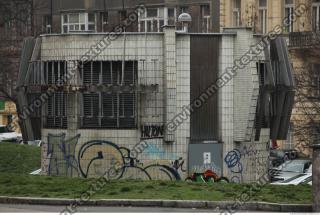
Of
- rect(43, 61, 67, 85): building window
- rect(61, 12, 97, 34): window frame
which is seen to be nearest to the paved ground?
rect(43, 61, 67, 85): building window

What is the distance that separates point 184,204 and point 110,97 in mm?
7941

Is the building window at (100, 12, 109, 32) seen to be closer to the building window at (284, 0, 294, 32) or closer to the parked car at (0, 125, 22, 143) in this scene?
the parked car at (0, 125, 22, 143)

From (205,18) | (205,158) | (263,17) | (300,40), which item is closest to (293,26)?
(300,40)

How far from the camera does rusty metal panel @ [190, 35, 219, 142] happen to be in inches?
976

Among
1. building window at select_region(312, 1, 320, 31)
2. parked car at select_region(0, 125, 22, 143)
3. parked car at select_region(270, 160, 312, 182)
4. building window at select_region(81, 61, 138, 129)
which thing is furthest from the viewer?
parked car at select_region(0, 125, 22, 143)

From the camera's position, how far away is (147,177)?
2472 centimetres

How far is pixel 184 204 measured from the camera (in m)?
17.8

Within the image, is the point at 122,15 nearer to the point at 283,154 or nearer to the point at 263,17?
the point at 263,17

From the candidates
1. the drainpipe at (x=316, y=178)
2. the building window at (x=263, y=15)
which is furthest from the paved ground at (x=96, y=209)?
the building window at (x=263, y=15)

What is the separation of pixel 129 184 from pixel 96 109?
4.84 m

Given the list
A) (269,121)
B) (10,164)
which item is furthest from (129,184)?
(10,164)

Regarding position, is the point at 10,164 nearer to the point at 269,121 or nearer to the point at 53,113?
the point at 53,113

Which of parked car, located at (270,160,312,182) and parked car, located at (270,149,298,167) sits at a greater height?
parked car, located at (270,160,312,182)

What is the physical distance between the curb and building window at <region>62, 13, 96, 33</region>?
4024 cm
